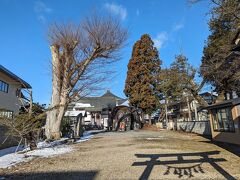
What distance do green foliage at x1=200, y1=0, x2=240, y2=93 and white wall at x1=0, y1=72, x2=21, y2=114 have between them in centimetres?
1368

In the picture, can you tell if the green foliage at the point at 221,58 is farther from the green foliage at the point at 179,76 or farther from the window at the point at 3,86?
the window at the point at 3,86

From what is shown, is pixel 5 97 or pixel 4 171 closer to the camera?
pixel 4 171

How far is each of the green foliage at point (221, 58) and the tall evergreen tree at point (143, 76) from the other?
10466mm

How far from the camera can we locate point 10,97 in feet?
54.9

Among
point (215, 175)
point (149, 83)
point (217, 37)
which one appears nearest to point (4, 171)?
point (215, 175)

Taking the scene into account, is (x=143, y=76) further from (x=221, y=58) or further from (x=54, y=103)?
(x=54, y=103)

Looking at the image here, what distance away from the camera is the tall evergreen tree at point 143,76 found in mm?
31359

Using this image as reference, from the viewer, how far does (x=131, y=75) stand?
108 feet

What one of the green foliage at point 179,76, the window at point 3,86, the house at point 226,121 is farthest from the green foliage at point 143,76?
the window at point 3,86

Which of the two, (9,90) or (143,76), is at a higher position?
(143,76)

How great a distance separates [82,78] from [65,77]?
1329 mm

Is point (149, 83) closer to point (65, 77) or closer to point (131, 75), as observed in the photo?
point (131, 75)

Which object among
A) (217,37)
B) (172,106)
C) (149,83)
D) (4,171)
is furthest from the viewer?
(172,106)

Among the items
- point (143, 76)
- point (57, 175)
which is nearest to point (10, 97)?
point (57, 175)
